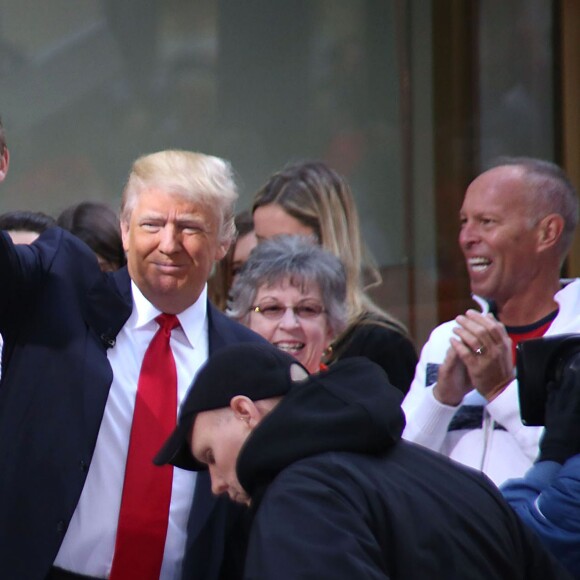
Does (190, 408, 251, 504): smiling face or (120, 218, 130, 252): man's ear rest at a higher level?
(120, 218, 130, 252): man's ear

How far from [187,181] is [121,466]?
2.44 ft

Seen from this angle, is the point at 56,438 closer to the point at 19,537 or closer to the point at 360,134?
the point at 19,537

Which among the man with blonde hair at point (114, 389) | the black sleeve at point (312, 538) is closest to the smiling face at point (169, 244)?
the man with blonde hair at point (114, 389)

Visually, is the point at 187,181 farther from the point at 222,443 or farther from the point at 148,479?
the point at 222,443

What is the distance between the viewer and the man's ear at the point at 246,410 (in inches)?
101

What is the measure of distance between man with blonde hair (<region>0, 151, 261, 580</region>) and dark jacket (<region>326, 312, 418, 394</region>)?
2.77ft

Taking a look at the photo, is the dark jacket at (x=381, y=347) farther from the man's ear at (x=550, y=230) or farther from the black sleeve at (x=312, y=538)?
the black sleeve at (x=312, y=538)

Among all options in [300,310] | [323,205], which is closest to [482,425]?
[300,310]

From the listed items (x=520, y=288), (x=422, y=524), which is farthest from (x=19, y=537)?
(x=520, y=288)

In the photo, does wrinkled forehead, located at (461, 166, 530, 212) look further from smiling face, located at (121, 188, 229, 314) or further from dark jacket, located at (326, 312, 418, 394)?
smiling face, located at (121, 188, 229, 314)

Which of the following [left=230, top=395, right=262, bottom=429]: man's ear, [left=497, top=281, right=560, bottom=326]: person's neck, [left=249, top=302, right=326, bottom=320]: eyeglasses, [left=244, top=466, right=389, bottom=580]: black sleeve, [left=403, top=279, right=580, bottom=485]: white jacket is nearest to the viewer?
[left=244, top=466, right=389, bottom=580]: black sleeve

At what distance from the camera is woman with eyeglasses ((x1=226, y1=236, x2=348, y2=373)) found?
4.30 m

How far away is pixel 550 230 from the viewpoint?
4.22 metres

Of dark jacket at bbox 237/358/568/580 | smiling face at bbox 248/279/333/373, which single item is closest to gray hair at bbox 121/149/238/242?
smiling face at bbox 248/279/333/373
